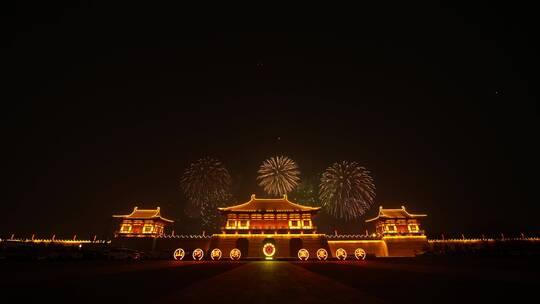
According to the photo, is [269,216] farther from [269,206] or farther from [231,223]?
[231,223]

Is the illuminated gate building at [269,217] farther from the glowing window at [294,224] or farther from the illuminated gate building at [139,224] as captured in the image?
the illuminated gate building at [139,224]

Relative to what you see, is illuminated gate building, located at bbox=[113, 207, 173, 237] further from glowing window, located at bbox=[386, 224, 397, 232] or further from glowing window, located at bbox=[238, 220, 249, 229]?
glowing window, located at bbox=[386, 224, 397, 232]

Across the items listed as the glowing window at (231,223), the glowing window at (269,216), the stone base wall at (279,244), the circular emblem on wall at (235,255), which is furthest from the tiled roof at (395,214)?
the circular emblem on wall at (235,255)

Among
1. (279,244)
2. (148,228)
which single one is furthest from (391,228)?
(148,228)

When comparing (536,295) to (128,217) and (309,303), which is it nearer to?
(309,303)

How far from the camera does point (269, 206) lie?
42.5 meters

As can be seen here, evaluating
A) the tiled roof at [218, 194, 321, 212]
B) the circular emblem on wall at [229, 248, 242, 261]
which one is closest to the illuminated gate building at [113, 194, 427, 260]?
the tiled roof at [218, 194, 321, 212]

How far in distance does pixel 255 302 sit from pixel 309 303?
3.94 ft

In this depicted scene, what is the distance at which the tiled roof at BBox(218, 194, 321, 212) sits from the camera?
41.0 metres

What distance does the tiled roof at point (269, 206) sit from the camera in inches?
1613

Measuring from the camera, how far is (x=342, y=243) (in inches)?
1612

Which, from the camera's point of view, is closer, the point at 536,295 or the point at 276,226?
the point at 536,295

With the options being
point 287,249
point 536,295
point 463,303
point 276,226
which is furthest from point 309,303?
point 276,226

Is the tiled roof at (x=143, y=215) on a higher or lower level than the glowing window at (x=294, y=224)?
higher
